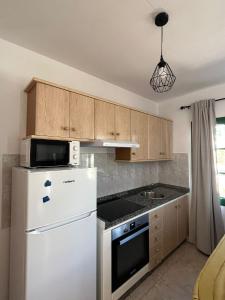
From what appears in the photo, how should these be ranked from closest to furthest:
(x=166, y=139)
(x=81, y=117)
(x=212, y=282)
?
1. (x=212, y=282)
2. (x=81, y=117)
3. (x=166, y=139)

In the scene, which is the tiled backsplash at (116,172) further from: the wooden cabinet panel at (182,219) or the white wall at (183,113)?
the wooden cabinet panel at (182,219)

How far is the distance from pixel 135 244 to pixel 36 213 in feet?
3.83

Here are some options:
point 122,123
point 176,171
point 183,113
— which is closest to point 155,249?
point 176,171

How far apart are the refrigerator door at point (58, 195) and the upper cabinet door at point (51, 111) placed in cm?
39

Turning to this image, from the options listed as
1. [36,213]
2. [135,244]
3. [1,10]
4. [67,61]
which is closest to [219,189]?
[135,244]

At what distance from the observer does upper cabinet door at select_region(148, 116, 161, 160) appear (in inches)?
100

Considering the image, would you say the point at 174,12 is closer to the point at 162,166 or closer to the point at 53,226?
the point at 53,226

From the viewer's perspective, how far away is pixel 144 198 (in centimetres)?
237

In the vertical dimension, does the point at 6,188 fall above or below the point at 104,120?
below

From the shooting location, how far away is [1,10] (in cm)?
123

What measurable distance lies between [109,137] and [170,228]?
5.07ft

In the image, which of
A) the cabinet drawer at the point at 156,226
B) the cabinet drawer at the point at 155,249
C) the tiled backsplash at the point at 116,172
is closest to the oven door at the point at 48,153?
the tiled backsplash at the point at 116,172

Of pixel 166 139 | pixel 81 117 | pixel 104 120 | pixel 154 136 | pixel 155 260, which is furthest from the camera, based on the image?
pixel 166 139

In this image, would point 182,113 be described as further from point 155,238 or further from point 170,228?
point 155,238
